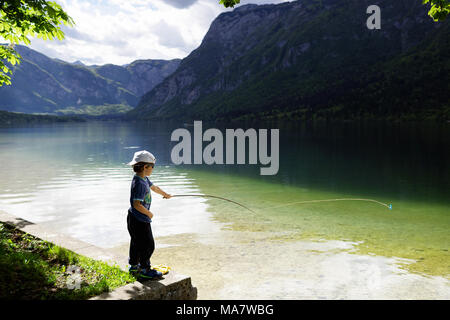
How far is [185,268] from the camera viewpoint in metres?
11.6

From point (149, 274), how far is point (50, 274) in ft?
7.39

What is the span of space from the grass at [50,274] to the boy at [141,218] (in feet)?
1.19

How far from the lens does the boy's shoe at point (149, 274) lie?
7.43 m

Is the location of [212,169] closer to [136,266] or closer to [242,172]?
[242,172]

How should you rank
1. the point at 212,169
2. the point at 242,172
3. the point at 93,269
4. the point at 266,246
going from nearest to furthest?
1. the point at 93,269
2. the point at 266,246
3. the point at 242,172
4. the point at 212,169

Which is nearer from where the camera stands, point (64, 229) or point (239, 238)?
point (239, 238)

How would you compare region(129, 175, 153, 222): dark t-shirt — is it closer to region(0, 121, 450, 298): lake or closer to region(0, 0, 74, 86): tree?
region(0, 121, 450, 298): lake

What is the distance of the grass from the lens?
6.84 meters

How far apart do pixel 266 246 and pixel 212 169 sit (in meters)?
26.8

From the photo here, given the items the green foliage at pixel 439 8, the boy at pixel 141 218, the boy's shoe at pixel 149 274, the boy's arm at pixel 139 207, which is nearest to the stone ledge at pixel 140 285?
the boy's shoe at pixel 149 274

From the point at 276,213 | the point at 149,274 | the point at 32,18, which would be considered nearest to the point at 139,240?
the point at 149,274

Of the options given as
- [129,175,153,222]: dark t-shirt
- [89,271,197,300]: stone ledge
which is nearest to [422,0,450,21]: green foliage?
[129,175,153,222]: dark t-shirt

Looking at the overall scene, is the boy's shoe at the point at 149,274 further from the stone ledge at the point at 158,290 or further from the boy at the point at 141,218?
the stone ledge at the point at 158,290
